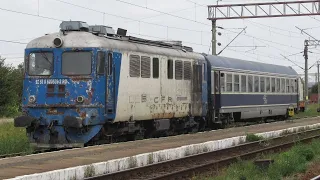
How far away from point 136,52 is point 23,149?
4.50 metres

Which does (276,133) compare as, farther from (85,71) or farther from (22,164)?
(22,164)

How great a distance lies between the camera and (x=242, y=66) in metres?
26.0

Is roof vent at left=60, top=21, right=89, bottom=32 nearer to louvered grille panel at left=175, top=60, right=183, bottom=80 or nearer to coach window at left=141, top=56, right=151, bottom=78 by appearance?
coach window at left=141, top=56, right=151, bottom=78

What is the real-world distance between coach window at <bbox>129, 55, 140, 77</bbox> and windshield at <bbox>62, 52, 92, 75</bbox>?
5.09 ft

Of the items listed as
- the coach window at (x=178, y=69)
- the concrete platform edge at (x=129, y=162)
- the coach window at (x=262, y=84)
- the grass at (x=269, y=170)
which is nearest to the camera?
the concrete platform edge at (x=129, y=162)

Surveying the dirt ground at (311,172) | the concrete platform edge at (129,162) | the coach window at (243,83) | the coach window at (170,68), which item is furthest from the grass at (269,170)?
the coach window at (243,83)

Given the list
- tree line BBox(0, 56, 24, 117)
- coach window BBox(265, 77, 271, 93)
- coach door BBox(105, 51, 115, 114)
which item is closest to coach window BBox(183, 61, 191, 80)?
coach door BBox(105, 51, 115, 114)

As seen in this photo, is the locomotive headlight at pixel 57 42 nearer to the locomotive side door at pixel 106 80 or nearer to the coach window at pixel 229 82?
the locomotive side door at pixel 106 80

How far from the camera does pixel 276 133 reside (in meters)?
20.2

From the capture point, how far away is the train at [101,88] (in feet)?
49.4

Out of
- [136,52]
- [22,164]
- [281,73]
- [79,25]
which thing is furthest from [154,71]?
[281,73]

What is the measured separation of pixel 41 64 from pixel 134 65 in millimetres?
2811

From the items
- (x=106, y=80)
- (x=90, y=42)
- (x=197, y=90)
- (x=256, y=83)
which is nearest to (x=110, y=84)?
(x=106, y=80)

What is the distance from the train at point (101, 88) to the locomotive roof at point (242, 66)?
312 centimetres
